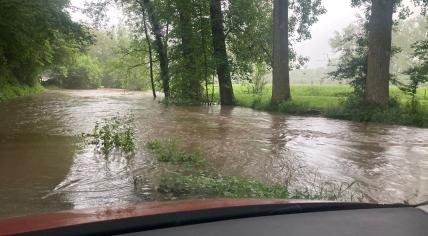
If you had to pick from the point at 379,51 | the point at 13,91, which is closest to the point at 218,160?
the point at 379,51

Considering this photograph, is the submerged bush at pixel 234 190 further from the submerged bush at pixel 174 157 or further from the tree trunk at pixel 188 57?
the tree trunk at pixel 188 57

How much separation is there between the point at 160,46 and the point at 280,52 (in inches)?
457

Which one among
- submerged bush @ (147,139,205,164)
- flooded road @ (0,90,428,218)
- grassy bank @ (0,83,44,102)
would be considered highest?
grassy bank @ (0,83,44,102)

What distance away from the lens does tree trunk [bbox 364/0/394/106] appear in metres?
14.3

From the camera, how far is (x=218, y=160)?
7.75m

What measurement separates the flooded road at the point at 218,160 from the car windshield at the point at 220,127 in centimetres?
3

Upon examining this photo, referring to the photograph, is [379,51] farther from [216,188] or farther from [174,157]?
[216,188]

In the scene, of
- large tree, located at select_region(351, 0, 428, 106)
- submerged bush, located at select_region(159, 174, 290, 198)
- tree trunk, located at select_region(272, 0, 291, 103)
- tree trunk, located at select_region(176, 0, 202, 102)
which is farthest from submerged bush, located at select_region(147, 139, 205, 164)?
tree trunk, located at select_region(176, 0, 202, 102)

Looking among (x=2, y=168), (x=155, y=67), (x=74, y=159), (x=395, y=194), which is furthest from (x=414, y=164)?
(x=155, y=67)

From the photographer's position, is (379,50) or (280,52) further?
(280,52)

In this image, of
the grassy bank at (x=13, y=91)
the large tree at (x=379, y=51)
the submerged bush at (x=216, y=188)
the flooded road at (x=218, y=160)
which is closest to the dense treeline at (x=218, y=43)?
the large tree at (x=379, y=51)

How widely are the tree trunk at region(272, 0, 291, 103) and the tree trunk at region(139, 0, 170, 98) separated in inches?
317

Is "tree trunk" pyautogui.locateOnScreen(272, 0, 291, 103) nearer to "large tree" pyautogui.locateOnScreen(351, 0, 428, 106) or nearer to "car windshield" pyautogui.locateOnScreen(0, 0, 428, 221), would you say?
"car windshield" pyautogui.locateOnScreen(0, 0, 428, 221)

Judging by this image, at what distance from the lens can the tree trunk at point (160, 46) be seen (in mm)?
25166
